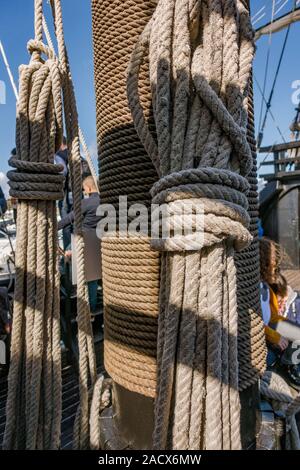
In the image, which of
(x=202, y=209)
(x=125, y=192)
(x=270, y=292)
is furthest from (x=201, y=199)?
(x=270, y=292)

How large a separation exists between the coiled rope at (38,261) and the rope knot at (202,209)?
46 centimetres

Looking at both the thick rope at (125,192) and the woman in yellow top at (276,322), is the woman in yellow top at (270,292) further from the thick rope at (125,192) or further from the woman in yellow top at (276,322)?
the thick rope at (125,192)

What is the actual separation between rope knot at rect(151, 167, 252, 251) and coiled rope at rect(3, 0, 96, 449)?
0.46 metres

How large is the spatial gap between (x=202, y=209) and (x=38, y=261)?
0.61 m

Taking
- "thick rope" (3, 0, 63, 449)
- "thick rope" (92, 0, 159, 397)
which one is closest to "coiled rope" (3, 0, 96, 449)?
"thick rope" (3, 0, 63, 449)

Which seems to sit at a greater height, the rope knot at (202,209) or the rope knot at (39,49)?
the rope knot at (39,49)

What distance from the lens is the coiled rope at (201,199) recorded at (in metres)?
0.75

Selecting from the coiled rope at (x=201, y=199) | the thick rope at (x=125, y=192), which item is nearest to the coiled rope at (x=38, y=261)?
the thick rope at (x=125, y=192)

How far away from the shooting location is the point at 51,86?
1065 mm

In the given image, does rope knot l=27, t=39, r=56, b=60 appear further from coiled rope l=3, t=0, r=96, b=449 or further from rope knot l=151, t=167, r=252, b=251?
rope knot l=151, t=167, r=252, b=251

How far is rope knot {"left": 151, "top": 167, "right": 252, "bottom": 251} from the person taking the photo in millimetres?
743

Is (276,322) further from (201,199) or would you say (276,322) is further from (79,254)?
(201,199)
